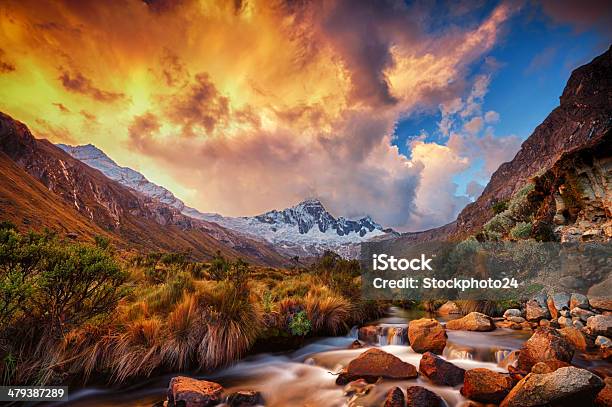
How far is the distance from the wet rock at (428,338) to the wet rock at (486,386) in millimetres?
2926

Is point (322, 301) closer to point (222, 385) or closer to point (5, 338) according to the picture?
point (222, 385)

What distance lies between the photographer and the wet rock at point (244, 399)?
6.14 m

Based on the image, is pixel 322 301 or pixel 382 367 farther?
pixel 322 301

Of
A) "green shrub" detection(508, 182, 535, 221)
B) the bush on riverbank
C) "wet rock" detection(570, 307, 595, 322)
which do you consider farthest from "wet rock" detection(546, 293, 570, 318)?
"green shrub" detection(508, 182, 535, 221)

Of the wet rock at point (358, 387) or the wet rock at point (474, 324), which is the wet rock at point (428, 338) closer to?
the wet rock at point (474, 324)

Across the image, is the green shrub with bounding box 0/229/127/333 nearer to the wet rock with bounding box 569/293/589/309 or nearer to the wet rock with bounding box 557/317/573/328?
the wet rock with bounding box 557/317/573/328

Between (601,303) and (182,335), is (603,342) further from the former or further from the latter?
(182,335)

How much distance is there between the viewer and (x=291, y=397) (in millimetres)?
6867

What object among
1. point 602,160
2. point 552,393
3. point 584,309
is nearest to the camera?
point 552,393

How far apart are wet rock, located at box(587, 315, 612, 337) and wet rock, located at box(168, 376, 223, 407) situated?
1069 cm

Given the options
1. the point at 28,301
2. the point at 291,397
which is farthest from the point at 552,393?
the point at 28,301

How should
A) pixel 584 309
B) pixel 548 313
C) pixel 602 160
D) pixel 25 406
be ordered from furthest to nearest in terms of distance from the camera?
pixel 602 160 < pixel 548 313 < pixel 584 309 < pixel 25 406

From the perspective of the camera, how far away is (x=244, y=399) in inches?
246

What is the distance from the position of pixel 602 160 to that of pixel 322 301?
15526 millimetres
